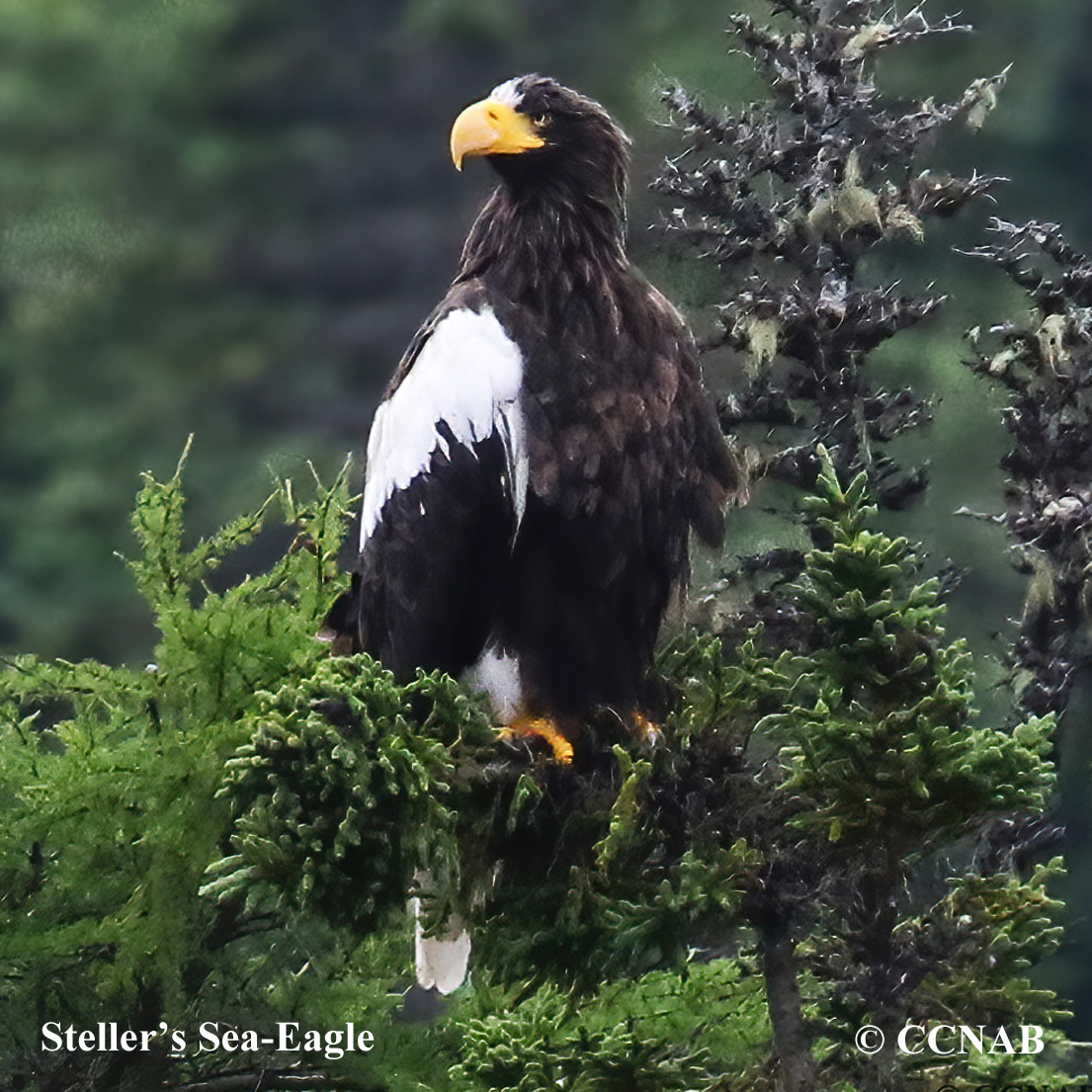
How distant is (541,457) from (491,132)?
1.04 ft

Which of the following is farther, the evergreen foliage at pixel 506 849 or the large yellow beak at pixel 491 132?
the large yellow beak at pixel 491 132

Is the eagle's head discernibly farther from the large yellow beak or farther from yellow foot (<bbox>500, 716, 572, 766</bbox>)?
yellow foot (<bbox>500, 716, 572, 766</bbox>)

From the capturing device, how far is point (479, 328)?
1.56m

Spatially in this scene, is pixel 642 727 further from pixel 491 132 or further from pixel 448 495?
pixel 491 132

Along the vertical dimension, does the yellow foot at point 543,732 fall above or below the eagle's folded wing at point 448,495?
below

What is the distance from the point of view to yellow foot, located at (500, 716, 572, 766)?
5.00ft

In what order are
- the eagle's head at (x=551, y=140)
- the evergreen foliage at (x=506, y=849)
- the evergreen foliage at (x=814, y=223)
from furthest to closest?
the evergreen foliage at (x=814, y=223) → the eagle's head at (x=551, y=140) → the evergreen foliage at (x=506, y=849)

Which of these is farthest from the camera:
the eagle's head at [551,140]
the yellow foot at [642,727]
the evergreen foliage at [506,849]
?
the eagle's head at [551,140]

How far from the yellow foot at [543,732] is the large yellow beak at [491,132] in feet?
1.77

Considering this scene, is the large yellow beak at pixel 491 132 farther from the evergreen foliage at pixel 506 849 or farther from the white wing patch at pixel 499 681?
the white wing patch at pixel 499 681

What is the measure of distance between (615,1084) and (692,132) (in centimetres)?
109
